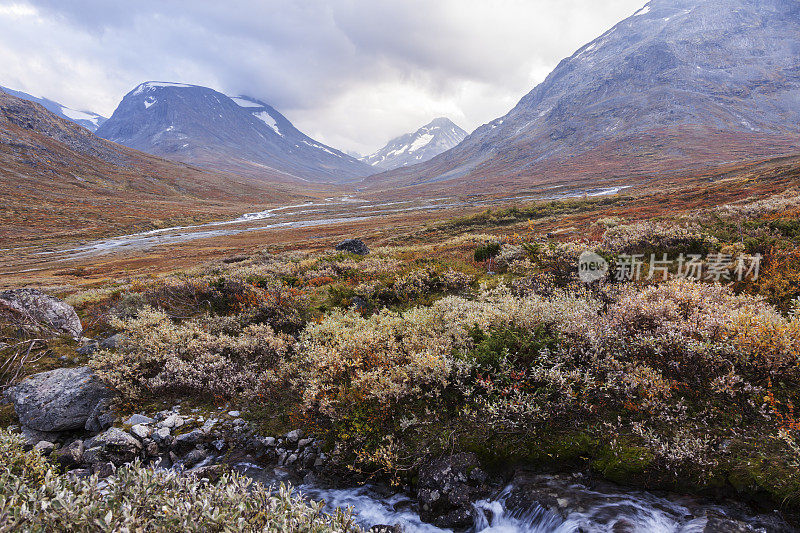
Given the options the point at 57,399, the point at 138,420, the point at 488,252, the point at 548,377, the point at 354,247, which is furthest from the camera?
the point at 354,247

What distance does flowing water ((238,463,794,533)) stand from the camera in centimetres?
466

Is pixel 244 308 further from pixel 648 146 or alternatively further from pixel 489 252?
pixel 648 146

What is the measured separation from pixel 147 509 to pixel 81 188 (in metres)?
179

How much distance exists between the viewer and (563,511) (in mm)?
5066

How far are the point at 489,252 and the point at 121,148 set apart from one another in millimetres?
248939

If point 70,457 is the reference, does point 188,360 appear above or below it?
above

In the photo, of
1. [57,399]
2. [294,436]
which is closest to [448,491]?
[294,436]

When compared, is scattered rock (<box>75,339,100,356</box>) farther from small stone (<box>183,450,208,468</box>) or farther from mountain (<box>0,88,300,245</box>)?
mountain (<box>0,88,300,245</box>)

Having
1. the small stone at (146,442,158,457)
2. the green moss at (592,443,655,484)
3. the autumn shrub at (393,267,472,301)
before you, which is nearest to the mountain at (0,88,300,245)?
the small stone at (146,442,158,457)

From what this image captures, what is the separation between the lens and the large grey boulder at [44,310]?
38.5 ft

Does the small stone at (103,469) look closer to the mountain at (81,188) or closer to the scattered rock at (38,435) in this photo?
the scattered rock at (38,435)

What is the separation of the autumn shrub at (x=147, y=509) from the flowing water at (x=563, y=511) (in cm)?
113

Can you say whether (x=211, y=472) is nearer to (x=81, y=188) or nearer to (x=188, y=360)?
(x=188, y=360)

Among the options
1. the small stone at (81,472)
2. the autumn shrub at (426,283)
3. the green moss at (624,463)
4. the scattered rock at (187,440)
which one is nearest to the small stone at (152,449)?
the scattered rock at (187,440)
